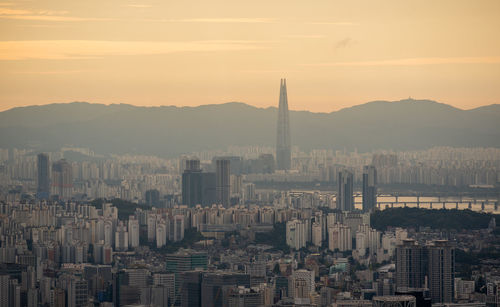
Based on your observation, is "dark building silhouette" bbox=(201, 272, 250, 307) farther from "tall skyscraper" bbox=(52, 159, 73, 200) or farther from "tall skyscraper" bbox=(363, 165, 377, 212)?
"tall skyscraper" bbox=(363, 165, 377, 212)

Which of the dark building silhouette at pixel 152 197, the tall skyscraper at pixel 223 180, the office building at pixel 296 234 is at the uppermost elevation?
the tall skyscraper at pixel 223 180

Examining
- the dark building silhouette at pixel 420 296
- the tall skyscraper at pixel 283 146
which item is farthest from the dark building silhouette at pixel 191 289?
the tall skyscraper at pixel 283 146

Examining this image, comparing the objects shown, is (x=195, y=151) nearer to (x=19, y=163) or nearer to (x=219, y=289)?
(x=19, y=163)

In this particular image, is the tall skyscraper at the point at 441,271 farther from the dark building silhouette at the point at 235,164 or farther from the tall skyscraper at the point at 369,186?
the dark building silhouette at the point at 235,164

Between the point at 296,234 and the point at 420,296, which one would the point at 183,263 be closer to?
the point at 296,234

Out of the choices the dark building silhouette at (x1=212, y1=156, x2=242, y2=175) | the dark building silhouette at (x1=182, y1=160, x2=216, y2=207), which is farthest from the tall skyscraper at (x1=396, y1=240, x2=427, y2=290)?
the dark building silhouette at (x1=212, y1=156, x2=242, y2=175)

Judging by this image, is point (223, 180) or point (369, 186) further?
point (223, 180)

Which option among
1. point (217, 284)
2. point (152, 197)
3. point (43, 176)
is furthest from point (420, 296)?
point (152, 197)
